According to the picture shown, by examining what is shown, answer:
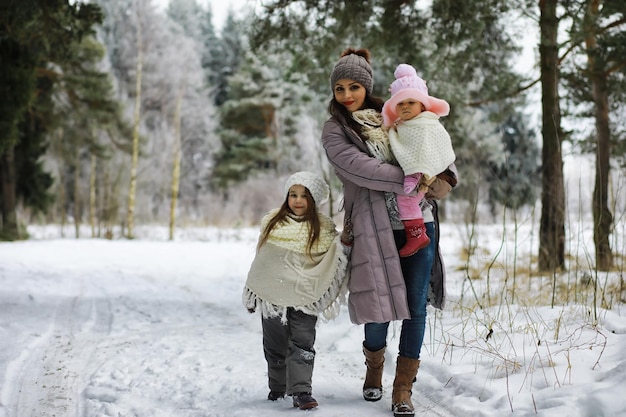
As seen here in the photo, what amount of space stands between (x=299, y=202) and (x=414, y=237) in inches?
26.9

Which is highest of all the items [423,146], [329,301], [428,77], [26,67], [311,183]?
[26,67]

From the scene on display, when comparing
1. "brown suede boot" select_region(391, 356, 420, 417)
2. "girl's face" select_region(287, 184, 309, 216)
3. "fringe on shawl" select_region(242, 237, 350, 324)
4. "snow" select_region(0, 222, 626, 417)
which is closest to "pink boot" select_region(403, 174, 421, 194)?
"fringe on shawl" select_region(242, 237, 350, 324)

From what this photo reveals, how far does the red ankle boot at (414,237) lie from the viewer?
2840 millimetres

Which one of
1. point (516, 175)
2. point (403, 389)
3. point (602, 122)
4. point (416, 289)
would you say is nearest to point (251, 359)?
point (403, 389)

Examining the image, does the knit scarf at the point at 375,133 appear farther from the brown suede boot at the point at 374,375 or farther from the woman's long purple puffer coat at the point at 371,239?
the brown suede boot at the point at 374,375

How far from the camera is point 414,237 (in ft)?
9.36

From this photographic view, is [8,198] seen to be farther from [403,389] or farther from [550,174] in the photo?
[403,389]

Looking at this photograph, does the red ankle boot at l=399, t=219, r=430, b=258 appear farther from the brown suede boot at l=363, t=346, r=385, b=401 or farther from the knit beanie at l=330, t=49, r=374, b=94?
the knit beanie at l=330, t=49, r=374, b=94

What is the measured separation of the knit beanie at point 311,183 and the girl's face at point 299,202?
29 mm

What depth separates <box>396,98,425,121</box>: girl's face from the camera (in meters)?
2.85

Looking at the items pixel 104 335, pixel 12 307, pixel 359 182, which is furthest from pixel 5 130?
pixel 359 182

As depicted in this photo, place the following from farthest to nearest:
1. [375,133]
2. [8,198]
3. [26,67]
Answer: [8,198]
[26,67]
[375,133]

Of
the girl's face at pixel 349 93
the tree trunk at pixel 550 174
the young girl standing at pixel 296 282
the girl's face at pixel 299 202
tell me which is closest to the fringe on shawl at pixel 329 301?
the young girl standing at pixel 296 282

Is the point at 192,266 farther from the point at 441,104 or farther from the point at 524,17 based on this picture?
the point at 441,104
